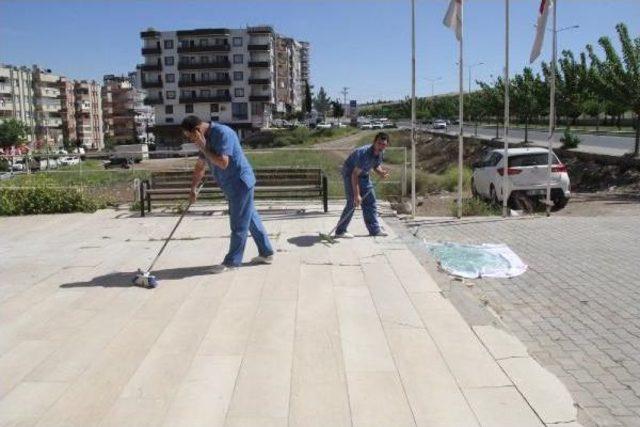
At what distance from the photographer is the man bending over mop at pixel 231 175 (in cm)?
665

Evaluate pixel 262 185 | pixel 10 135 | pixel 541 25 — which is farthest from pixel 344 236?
pixel 10 135

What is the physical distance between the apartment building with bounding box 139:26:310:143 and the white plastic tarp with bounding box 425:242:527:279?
94.7 m

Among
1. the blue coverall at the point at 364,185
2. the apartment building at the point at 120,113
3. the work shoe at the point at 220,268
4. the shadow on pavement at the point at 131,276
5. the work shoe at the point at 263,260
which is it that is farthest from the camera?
the apartment building at the point at 120,113

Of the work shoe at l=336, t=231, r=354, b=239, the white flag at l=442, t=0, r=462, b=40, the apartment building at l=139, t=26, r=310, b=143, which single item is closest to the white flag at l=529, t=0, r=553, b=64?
the white flag at l=442, t=0, r=462, b=40

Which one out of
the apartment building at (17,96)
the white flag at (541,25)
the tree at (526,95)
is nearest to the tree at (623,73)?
the white flag at (541,25)

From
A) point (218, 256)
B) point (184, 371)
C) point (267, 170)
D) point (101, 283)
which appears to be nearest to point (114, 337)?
point (184, 371)

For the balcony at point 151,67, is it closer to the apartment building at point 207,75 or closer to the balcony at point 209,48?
the apartment building at point 207,75

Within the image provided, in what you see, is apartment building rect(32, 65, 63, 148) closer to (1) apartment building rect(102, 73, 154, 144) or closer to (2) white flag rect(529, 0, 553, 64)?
(1) apartment building rect(102, 73, 154, 144)

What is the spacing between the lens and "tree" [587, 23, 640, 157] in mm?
21547

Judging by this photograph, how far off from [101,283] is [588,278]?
17.0 ft

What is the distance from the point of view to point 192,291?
6461 mm

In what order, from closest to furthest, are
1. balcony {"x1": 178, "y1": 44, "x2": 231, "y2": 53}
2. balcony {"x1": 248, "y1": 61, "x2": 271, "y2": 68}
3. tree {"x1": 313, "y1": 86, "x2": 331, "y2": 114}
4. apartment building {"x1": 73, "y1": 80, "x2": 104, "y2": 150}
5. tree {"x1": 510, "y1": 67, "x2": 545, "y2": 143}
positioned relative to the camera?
tree {"x1": 510, "y1": 67, "x2": 545, "y2": 143}
balcony {"x1": 178, "y1": 44, "x2": 231, "y2": 53}
balcony {"x1": 248, "y1": 61, "x2": 271, "y2": 68}
apartment building {"x1": 73, "y1": 80, "x2": 104, "y2": 150}
tree {"x1": 313, "y1": 86, "x2": 331, "y2": 114}

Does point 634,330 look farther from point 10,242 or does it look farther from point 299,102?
point 299,102

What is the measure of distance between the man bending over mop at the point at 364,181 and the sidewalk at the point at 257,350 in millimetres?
1019
